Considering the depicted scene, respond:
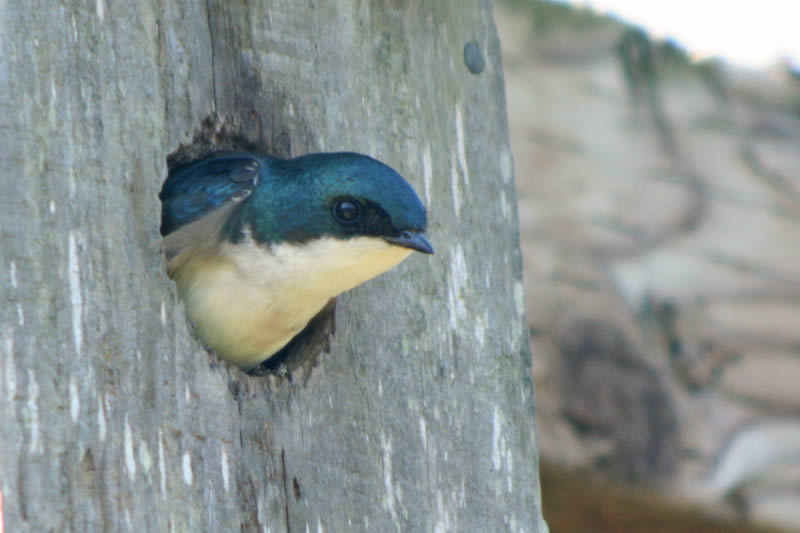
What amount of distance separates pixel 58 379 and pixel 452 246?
687 mm

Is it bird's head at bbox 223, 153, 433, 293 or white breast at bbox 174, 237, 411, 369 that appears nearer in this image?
bird's head at bbox 223, 153, 433, 293

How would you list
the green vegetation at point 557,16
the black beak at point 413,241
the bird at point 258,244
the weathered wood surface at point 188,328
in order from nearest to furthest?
the weathered wood surface at point 188,328 < the black beak at point 413,241 < the bird at point 258,244 < the green vegetation at point 557,16

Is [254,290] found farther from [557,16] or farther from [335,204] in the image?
[557,16]

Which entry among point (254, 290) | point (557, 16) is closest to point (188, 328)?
point (254, 290)

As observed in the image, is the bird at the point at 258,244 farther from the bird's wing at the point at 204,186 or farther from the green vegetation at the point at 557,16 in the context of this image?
the green vegetation at the point at 557,16

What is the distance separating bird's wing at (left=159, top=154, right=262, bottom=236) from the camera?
A: 1966mm

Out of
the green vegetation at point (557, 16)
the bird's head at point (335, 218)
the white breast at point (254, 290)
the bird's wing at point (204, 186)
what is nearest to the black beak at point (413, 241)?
the bird's head at point (335, 218)

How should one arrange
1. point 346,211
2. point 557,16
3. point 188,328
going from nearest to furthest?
point 188,328
point 346,211
point 557,16

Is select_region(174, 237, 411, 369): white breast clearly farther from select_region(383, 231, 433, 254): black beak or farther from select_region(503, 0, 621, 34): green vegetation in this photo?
select_region(503, 0, 621, 34): green vegetation

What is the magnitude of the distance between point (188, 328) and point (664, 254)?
0.78 meters

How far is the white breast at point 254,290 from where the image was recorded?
1.97 meters

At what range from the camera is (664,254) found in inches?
84.9

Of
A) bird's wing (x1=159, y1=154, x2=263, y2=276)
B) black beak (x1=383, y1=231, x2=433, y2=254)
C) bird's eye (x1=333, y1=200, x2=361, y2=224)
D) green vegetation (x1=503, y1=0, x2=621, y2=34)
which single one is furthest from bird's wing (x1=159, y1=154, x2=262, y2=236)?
green vegetation (x1=503, y1=0, x2=621, y2=34)

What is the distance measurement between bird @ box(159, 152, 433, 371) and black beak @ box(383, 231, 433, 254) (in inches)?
2.4
